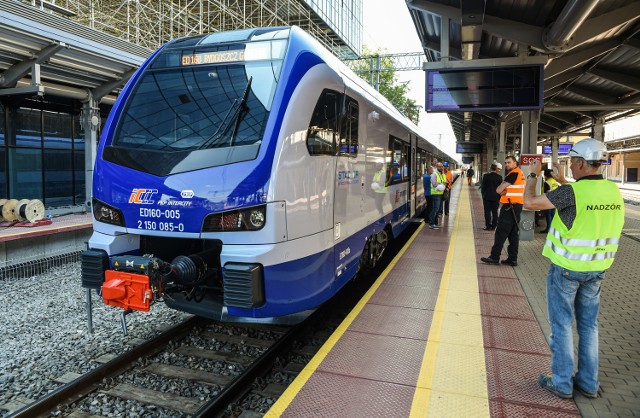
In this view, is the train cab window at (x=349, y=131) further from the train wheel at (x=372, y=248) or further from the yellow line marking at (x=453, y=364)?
the yellow line marking at (x=453, y=364)

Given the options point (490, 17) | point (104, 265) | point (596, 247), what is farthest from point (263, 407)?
point (490, 17)

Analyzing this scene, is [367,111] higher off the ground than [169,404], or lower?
higher

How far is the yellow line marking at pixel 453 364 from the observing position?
3.24 metres

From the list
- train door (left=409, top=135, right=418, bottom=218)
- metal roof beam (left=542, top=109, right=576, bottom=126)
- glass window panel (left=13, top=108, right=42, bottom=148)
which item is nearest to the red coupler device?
train door (left=409, top=135, right=418, bottom=218)

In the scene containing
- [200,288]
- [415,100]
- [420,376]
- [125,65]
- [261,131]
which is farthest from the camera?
[415,100]

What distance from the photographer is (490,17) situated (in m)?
8.98

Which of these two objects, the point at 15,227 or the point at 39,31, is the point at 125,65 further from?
the point at 15,227

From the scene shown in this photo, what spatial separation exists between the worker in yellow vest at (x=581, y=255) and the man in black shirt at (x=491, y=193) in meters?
8.65

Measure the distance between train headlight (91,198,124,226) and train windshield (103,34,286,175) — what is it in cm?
43

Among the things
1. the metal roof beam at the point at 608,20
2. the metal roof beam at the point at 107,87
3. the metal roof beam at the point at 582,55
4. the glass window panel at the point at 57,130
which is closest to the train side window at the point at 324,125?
the metal roof beam at the point at 608,20

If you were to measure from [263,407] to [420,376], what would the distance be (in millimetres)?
1260

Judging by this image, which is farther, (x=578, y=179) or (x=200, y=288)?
(x=200, y=288)

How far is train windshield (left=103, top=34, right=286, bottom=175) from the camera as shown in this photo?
4.02 meters

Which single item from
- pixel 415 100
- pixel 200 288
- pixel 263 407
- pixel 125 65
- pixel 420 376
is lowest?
pixel 263 407
